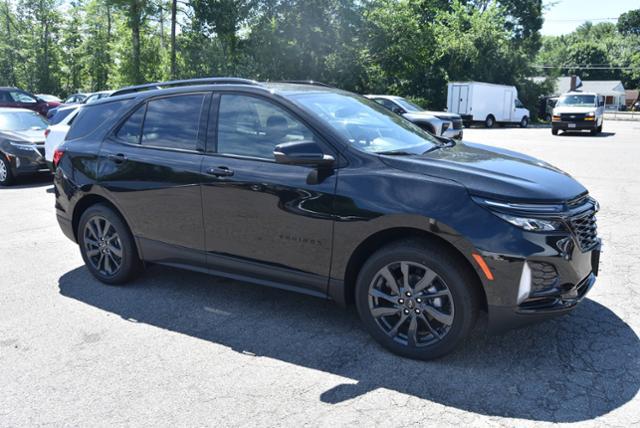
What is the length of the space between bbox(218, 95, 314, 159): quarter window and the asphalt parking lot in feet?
4.27

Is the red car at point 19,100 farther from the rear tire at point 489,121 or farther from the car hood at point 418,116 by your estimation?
the rear tire at point 489,121

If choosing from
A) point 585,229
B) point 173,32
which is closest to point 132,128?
point 585,229

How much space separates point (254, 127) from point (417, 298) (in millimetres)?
1731

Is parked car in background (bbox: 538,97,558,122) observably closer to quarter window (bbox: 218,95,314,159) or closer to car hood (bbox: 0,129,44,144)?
car hood (bbox: 0,129,44,144)

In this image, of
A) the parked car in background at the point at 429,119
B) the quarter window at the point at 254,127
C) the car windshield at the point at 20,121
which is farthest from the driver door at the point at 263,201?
the parked car in background at the point at 429,119

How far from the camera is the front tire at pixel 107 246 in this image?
4930 mm

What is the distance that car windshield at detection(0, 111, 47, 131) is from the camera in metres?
11.6

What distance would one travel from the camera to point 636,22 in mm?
106125

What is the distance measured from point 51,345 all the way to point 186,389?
124 cm

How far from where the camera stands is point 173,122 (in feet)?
15.1

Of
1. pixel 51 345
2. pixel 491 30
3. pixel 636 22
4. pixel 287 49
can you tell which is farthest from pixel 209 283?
pixel 636 22

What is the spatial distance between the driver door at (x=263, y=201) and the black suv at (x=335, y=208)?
0.01m

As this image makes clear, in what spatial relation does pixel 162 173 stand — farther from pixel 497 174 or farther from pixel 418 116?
pixel 418 116

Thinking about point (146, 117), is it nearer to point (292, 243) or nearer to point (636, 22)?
point (292, 243)
